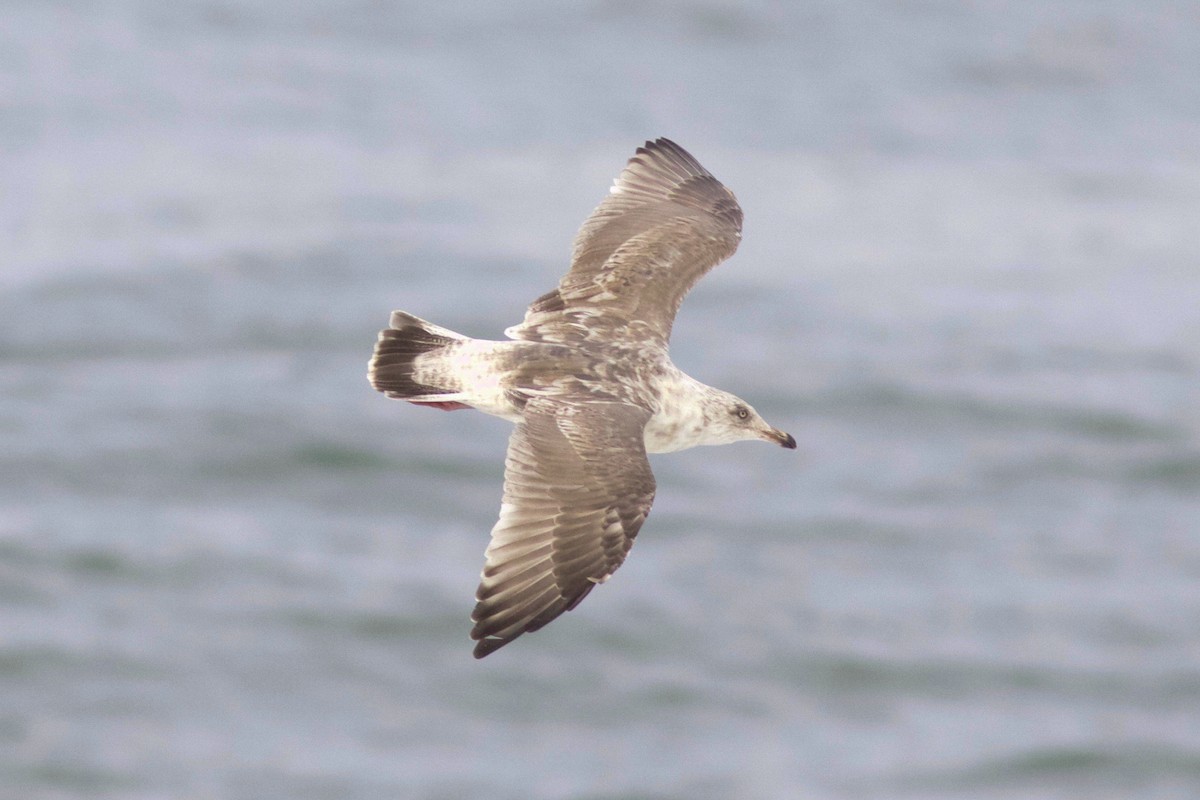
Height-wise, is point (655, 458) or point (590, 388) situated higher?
point (655, 458)

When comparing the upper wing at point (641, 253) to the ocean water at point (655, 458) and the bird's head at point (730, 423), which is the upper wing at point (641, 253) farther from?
the ocean water at point (655, 458)

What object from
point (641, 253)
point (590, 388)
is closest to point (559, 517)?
point (590, 388)

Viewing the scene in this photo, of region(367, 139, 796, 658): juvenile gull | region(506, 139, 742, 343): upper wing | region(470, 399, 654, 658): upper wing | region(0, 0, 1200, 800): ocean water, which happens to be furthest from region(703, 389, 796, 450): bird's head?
region(0, 0, 1200, 800): ocean water

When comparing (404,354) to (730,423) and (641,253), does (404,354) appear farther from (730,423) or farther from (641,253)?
(730,423)

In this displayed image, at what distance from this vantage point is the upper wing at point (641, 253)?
1030cm

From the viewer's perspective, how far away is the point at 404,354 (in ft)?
32.2

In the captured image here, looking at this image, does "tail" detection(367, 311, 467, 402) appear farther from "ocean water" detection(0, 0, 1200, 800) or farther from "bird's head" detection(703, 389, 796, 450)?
"ocean water" detection(0, 0, 1200, 800)

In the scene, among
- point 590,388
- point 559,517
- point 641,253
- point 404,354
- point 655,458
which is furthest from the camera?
point 655,458

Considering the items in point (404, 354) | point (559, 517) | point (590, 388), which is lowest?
point (559, 517)

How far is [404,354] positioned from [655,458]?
14272 millimetres

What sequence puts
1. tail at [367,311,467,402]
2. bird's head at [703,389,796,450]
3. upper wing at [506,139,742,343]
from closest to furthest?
tail at [367,311,467,402]
bird's head at [703,389,796,450]
upper wing at [506,139,742,343]

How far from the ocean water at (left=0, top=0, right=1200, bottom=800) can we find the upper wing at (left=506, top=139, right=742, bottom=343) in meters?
11.1

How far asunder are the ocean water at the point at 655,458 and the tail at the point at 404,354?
461 inches

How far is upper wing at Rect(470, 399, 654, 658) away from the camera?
27.1 ft
